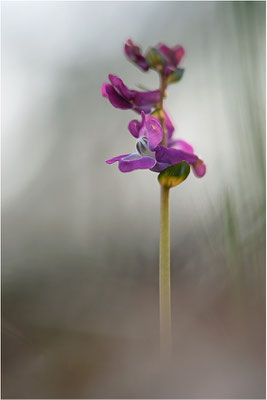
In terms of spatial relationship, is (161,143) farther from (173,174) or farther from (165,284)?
(165,284)

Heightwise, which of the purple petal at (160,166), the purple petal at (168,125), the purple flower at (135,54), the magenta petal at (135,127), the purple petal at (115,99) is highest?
the purple flower at (135,54)

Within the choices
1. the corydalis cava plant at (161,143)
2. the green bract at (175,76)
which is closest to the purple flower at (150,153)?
Result: the corydalis cava plant at (161,143)

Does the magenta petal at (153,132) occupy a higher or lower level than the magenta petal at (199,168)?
higher

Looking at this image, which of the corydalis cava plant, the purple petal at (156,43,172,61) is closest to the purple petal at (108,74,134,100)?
the corydalis cava plant

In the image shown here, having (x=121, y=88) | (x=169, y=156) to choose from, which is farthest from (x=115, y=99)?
(x=169, y=156)

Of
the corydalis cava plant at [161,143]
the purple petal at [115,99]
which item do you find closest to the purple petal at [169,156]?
the corydalis cava plant at [161,143]

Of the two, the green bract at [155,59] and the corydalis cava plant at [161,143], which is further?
the green bract at [155,59]

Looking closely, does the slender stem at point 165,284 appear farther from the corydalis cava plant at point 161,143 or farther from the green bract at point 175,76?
the green bract at point 175,76
